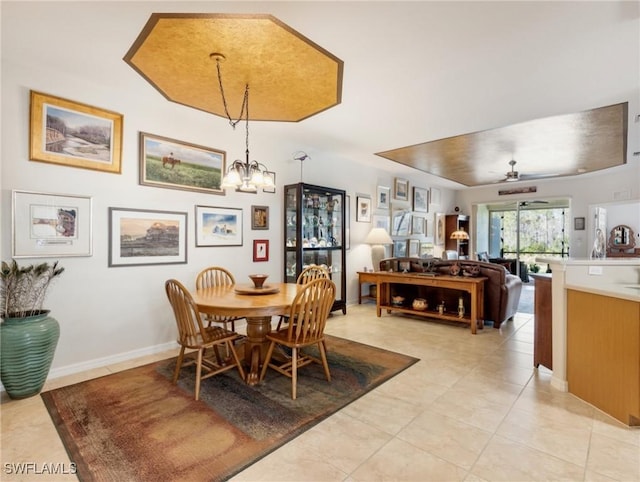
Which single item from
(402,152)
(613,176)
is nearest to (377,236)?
(402,152)

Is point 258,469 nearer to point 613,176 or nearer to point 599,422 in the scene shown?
point 599,422

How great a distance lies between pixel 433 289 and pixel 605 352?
263 centimetres

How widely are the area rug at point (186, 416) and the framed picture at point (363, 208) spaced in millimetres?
3302

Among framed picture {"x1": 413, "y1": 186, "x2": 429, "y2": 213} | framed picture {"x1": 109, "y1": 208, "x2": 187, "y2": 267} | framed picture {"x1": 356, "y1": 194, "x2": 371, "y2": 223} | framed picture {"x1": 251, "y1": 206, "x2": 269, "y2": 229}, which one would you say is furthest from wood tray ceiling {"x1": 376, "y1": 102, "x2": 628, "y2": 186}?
framed picture {"x1": 109, "y1": 208, "x2": 187, "y2": 267}

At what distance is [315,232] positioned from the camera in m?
4.96

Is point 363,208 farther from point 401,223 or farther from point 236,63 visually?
point 236,63

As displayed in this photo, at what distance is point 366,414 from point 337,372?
0.70m

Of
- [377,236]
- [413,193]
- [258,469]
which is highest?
[413,193]

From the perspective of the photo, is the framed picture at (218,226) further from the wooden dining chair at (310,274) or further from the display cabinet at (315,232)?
the wooden dining chair at (310,274)

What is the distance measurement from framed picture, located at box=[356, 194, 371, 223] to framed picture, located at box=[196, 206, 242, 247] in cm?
252

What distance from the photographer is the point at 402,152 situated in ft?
17.5

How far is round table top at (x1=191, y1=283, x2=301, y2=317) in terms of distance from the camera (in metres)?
2.38

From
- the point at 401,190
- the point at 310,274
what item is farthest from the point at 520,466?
the point at 401,190

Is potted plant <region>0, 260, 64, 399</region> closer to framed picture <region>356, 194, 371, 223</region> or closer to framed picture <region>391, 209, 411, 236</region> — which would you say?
framed picture <region>356, 194, 371, 223</region>
